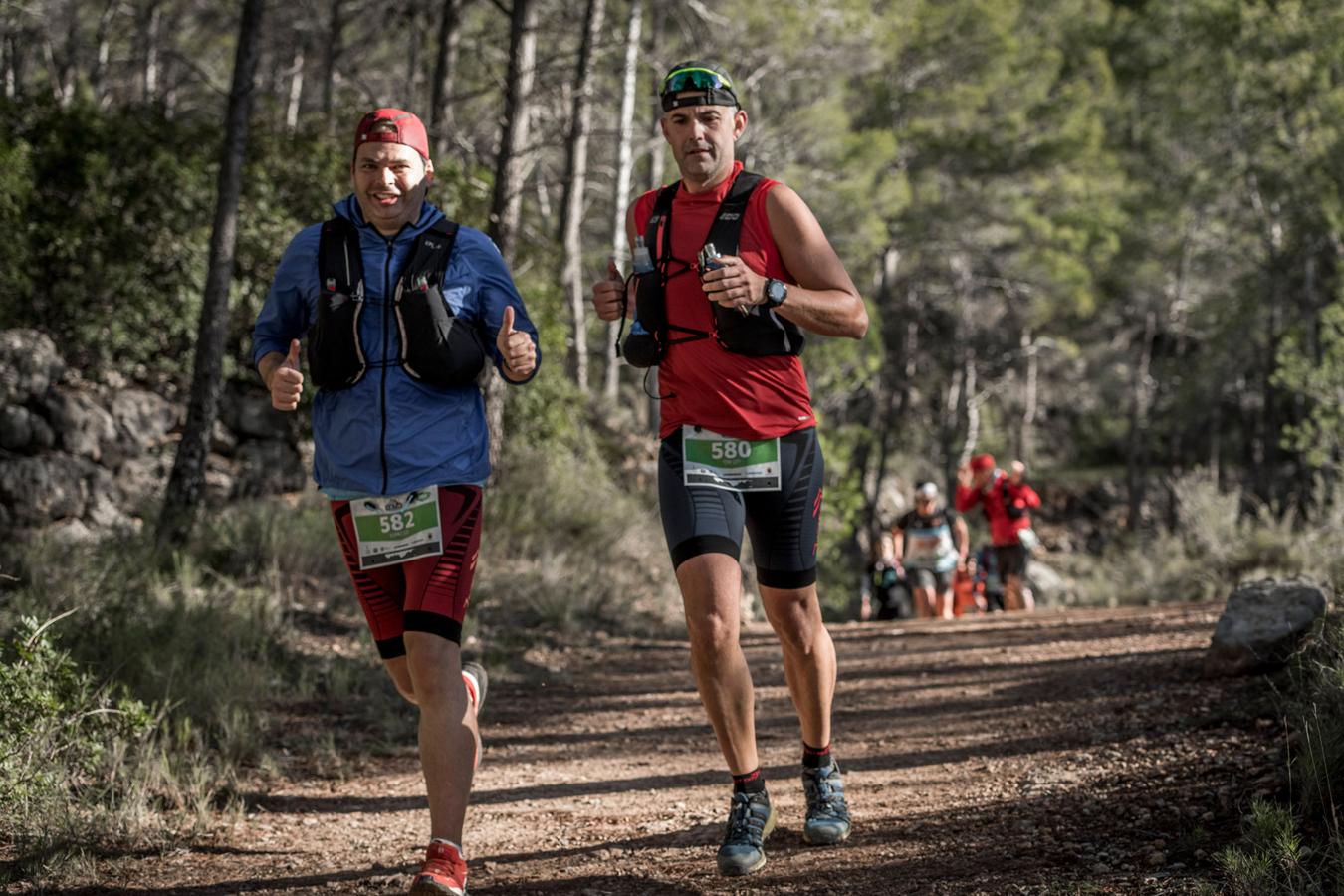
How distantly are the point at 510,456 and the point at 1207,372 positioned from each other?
24788 millimetres

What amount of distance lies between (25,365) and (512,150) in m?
4.27

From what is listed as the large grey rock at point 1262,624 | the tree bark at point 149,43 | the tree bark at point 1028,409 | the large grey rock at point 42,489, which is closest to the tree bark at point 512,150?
the large grey rock at point 42,489

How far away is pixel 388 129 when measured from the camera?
3.82 metres

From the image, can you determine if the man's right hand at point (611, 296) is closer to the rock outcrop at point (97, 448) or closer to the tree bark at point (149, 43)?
the rock outcrop at point (97, 448)

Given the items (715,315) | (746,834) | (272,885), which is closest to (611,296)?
(715,315)

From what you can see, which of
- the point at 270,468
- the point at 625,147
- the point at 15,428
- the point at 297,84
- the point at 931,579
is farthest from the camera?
the point at 297,84

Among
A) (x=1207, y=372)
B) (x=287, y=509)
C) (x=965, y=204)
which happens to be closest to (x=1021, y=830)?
(x=287, y=509)

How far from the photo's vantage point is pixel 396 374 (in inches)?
147

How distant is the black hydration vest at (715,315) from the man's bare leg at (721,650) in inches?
25.5

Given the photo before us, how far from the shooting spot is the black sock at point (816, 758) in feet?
13.7

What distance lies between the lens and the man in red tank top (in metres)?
3.90

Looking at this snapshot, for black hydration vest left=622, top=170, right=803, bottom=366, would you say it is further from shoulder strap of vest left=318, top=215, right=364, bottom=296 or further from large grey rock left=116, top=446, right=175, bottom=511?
large grey rock left=116, top=446, right=175, bottom=511

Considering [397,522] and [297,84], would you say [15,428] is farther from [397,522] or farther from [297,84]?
[297,84]

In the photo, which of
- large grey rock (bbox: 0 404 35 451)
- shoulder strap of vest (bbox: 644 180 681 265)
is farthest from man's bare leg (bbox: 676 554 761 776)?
large grey rock (bbox: 0 404 35 451)
